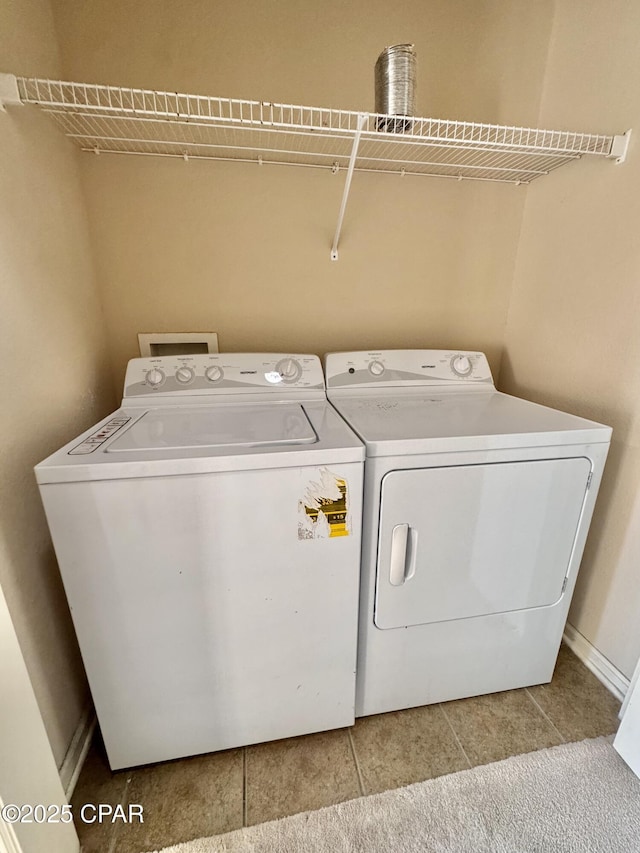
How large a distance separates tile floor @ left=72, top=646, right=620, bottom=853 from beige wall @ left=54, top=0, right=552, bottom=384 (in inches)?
59.0

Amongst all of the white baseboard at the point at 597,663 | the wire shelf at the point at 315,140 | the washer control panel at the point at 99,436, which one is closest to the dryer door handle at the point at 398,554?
the washer control panel at the point at 99,436

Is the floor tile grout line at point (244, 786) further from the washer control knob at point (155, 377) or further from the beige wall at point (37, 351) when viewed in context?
the washer control knob at point (155, 377)

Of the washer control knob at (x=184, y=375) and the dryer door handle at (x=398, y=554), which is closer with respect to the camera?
the dryer door handle at (x=398, y=554)

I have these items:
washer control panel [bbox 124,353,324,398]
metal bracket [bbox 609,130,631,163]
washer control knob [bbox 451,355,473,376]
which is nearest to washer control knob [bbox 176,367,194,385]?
washer control panel [bbox 124,353,324,398]

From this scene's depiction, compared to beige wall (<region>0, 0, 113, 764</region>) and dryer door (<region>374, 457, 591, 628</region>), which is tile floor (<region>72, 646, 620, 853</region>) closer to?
beige wall (<region>0, 0, 113, 764</region>)

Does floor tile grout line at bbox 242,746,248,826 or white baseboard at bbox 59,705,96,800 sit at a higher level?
white baseboard at bbox 59,705,96,800

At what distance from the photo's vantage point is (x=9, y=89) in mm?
980

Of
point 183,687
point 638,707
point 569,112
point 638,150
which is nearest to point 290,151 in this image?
point 569,112

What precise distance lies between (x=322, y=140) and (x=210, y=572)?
1668 mm

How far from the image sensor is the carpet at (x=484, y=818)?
1.02m

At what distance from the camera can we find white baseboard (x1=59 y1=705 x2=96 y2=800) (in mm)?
1116

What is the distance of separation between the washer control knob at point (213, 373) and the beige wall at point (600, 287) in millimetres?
1408

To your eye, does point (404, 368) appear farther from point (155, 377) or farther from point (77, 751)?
point (77, 751)

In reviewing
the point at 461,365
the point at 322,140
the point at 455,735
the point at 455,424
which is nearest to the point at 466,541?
the point at 455,424
